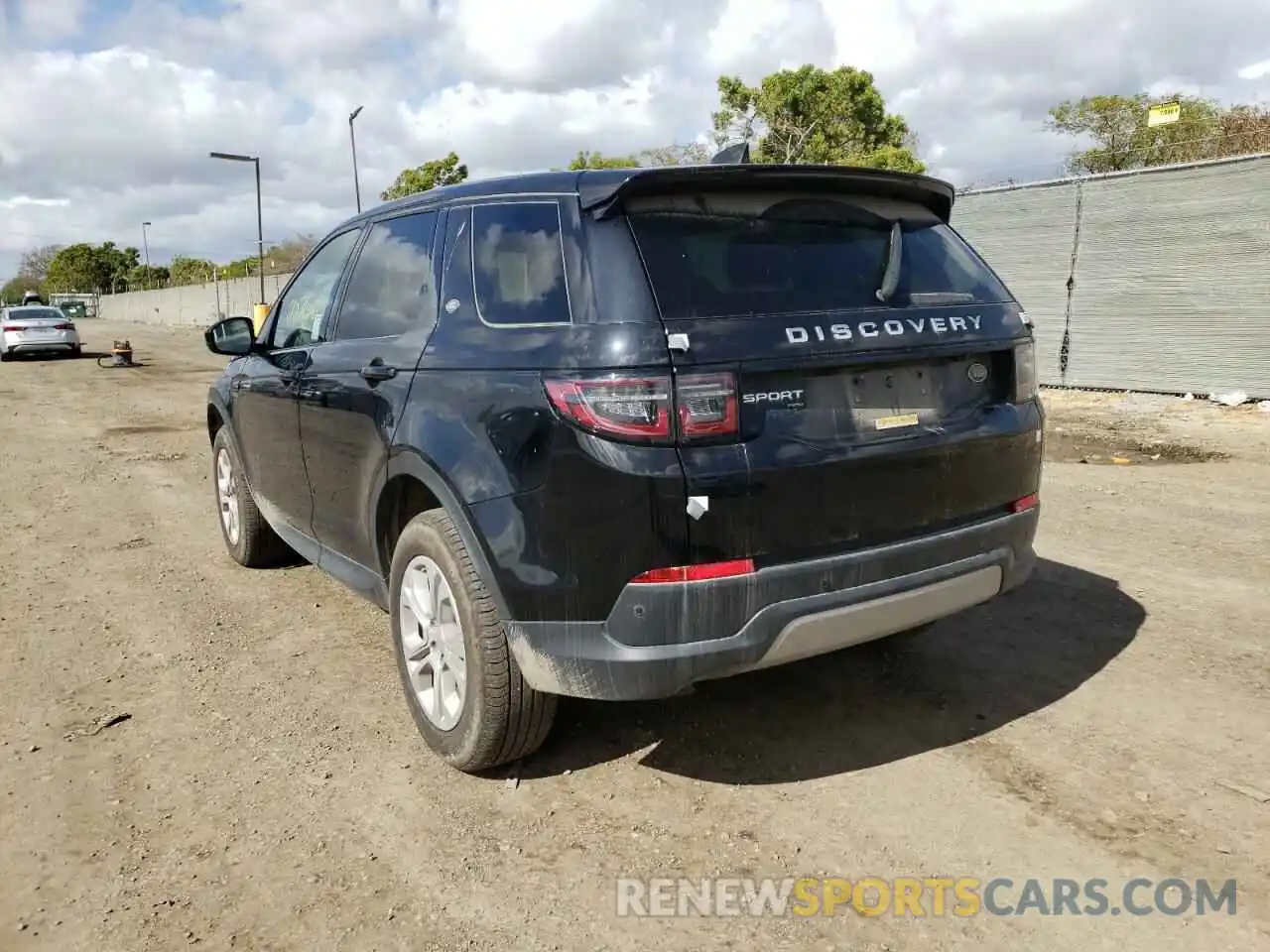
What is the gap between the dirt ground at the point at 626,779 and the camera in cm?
249

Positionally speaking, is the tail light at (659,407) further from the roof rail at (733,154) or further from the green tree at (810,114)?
the green tree at (810,114)

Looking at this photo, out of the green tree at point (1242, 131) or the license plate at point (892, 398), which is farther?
the green tree at point (1242, 131)

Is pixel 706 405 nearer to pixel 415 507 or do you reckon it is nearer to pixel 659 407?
pixel 659 407

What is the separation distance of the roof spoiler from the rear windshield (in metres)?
0.03

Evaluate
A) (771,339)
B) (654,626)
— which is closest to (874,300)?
(771,339)

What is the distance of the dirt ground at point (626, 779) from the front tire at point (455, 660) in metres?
0.16

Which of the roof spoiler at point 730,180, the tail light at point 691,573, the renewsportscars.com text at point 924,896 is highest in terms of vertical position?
the roof spoiler at point 730,180

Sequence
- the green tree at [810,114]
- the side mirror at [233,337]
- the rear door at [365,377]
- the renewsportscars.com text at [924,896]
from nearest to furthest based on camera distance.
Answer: the renewsportscars.com text at [924,896] → the rear door at [365,377] → the side mirror at [233,337] → the green tree at [810,114]

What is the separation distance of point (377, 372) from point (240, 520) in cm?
251

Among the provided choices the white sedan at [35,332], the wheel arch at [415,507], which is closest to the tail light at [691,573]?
the wheel arch at [415,507]

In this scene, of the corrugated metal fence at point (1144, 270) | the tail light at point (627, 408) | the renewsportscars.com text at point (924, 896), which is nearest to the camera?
the renewsportscars.com text at point (924, 896)

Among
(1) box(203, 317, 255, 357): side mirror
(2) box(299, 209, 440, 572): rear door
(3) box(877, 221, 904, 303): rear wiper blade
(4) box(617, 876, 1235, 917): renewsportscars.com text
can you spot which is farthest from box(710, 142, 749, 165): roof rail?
(1) box(203, 317, 255, 357): side mirror

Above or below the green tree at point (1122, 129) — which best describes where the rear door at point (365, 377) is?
below

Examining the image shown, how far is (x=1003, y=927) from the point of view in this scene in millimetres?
2367
